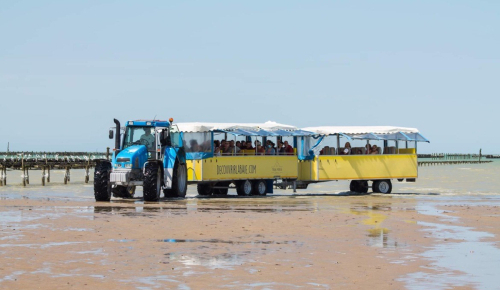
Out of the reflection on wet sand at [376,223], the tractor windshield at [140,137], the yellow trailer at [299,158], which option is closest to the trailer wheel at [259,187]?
the yellow trailer at [299,158]

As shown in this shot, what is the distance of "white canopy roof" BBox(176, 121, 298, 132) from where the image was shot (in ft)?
106

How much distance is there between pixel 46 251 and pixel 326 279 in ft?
16.5

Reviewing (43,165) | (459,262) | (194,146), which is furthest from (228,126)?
(459,262)

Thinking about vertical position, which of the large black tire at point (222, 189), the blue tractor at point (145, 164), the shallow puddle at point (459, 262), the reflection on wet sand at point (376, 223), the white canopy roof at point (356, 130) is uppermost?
the white canopy roof at point (356, 130)

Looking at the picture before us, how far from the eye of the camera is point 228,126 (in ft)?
110

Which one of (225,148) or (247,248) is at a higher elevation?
(225,148)

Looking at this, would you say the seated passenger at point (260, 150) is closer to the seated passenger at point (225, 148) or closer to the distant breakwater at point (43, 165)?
the seated passenger at point (225, 148)

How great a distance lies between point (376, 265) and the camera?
12633mm

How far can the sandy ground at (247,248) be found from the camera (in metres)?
11.2

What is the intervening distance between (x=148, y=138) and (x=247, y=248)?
51.9ft

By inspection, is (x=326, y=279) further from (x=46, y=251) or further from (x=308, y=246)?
(x=46, y=251)

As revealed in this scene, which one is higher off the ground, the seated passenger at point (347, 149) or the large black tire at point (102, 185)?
the seated passenger at point (347, 149)

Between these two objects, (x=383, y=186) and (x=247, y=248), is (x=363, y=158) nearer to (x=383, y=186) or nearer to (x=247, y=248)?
(x=383, y=186)

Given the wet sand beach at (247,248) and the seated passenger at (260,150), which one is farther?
the seated passenger at (260,150)
